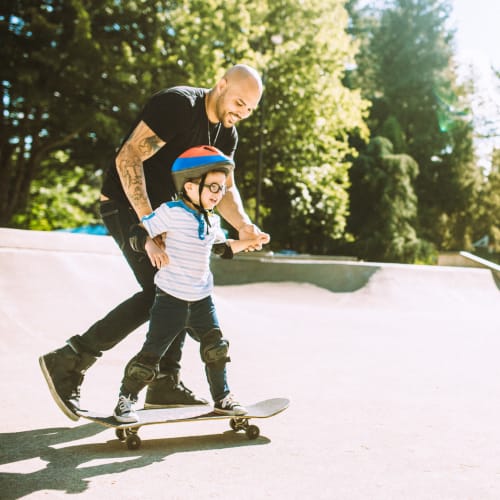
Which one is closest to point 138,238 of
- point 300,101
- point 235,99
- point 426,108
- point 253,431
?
point 235,99

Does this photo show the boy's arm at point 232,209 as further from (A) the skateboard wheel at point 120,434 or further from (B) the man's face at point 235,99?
(A) the skateboard wheel at point 120,434

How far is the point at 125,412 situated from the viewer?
9.98ft

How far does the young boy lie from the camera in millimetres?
3033

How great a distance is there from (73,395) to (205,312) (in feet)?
2.69

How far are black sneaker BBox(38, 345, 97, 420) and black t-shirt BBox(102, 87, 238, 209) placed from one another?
0.88 meters

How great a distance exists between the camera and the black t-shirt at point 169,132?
329 centimetres

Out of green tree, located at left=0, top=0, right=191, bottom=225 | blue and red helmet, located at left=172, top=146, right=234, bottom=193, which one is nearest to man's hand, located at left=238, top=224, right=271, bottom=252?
blue and red helmet, located at left=172, top=146, right=234, bottom=193

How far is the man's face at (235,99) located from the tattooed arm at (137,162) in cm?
37

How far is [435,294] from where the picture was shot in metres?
12.0

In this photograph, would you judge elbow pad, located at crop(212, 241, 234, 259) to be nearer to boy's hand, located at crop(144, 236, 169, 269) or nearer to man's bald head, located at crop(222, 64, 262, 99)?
boy's hand, located at crop(144, 236, 169, 269)

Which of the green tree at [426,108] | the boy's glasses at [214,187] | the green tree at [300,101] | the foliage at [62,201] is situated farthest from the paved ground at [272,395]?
the green tree at [426,108]

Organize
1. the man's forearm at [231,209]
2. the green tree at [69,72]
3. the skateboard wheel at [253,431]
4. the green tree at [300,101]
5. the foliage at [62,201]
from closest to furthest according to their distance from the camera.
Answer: the skateboard wheel at [253,431], the man's forearm at [231,209], the green tree at [69,72], the green tree at [300,101], the foliage at [62,201]

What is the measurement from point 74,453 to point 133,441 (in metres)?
0.27

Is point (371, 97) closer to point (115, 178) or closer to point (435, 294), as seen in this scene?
point (435, 294)
